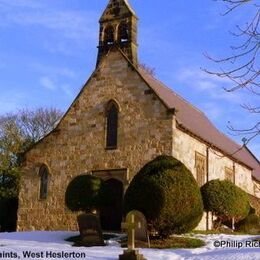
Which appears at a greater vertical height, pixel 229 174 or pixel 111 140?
pixel 111 140

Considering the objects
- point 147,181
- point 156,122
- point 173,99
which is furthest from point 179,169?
point 173,99

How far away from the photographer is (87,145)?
2541cm

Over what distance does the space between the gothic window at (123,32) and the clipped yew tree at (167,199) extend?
9499mm

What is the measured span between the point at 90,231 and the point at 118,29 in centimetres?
1225

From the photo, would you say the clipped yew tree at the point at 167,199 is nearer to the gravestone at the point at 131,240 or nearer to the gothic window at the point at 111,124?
the gravestone at the point at 131,240

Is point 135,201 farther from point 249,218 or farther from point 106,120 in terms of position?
point 249,218

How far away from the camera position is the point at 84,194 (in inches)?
868

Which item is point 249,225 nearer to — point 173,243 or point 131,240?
point 173,243

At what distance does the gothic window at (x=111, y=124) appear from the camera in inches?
982

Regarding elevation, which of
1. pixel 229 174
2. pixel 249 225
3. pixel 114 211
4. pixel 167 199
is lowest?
Answer: pixel 249 225

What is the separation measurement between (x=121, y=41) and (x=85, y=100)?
11.9ft

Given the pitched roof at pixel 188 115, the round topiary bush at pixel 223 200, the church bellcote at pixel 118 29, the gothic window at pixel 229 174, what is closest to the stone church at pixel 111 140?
the church bellcote at pixel 118 29

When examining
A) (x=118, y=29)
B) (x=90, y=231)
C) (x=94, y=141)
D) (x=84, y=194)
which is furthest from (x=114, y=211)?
(x=118, y=29)

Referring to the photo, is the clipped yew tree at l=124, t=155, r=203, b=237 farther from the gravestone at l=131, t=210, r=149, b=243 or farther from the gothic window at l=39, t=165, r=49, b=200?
the gothic window at l=39, t=165, r=49, b=200
